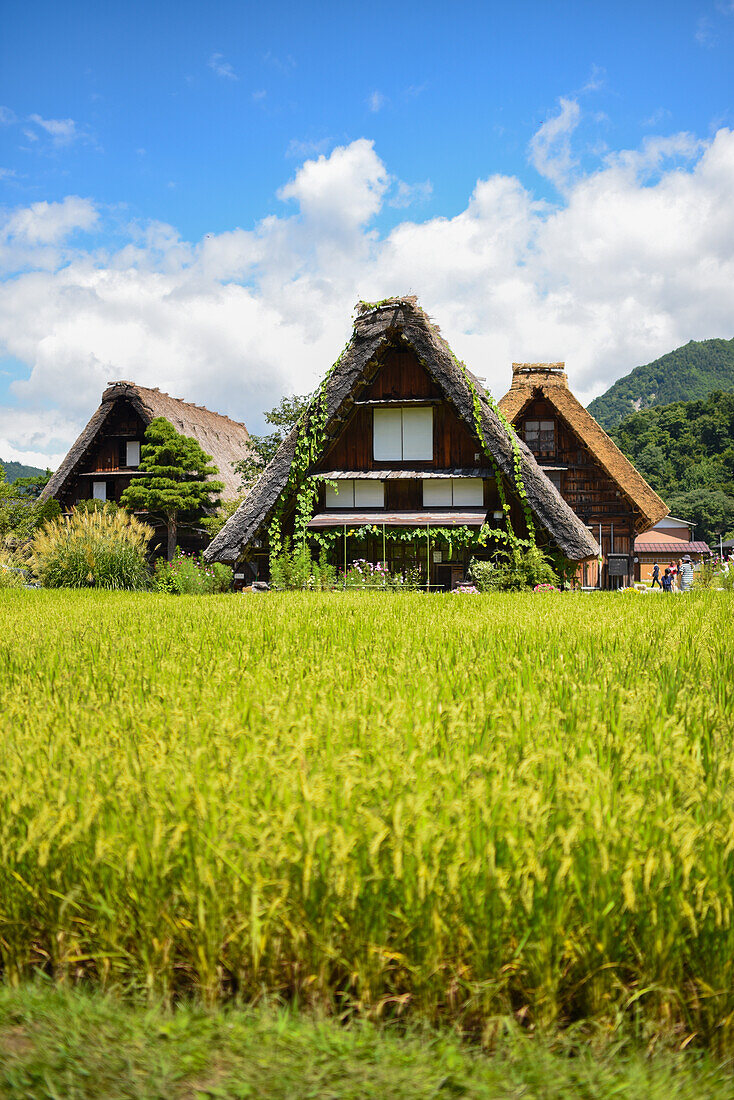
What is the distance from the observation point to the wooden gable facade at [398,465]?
14.8 meters

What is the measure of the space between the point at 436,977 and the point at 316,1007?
0.24m

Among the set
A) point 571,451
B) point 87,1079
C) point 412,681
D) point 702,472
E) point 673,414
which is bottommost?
point 87,1079

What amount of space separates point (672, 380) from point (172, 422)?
9673 cm

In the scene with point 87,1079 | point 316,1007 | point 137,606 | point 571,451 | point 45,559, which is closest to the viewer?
point 87,1079

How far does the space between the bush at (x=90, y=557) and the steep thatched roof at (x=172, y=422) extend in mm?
14156

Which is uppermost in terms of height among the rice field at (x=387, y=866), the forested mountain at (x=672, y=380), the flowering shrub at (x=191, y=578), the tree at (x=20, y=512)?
the forested mountain at (x=672, y=380)

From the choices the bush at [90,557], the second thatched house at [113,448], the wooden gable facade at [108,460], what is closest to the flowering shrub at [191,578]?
the bush at [90,557]

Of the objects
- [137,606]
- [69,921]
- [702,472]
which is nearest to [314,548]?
[137,606]

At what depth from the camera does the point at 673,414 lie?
82188 millimetres

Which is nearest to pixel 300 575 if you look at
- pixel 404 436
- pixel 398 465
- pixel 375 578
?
pixel 375 578

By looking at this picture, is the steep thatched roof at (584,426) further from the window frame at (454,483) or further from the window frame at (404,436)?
the window frame at (454,483)

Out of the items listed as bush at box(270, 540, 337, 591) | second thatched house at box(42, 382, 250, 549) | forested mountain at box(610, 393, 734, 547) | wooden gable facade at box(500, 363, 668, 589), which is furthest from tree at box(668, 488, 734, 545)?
bush at box(270, 540, 337, 591)

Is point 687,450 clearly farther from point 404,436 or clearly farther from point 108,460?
point 404,436

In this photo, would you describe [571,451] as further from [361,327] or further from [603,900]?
[603,900]
